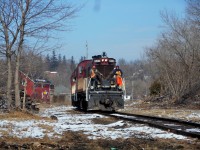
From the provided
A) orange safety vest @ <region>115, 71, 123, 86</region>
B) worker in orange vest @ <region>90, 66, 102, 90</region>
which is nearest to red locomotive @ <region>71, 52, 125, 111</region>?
worker in orange vest @ <region>90, 66, 102, 90</region>

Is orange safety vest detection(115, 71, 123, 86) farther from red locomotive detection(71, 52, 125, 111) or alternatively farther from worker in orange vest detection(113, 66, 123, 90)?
red locomotive detection(71, 52, 125, 111)

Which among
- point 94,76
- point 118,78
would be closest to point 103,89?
point 94,76

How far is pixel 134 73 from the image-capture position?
375 feet

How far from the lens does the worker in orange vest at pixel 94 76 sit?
2344 centimetres

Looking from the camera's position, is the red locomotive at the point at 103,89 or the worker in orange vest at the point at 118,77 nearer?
the red locomotive at the point at 103,89

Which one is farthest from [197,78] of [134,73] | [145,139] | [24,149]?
[134,73]

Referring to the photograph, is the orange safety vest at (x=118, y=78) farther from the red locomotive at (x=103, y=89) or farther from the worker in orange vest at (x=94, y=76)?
the worker in orange vest at (x=94, y=76)

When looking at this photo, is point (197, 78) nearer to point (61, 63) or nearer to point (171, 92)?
point (171, 92)

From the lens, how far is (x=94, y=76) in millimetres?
23672

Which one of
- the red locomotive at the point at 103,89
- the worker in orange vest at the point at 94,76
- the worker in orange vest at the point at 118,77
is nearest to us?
the red locomotive at the point at 103,89

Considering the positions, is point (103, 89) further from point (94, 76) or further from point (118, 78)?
point (118, 78)

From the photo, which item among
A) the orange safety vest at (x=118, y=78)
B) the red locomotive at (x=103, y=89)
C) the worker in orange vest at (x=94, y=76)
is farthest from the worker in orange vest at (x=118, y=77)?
the worker in orange vest at (x=94, y=76)

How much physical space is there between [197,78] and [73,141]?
3058 cm

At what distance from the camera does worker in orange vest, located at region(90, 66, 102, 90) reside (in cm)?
2344
